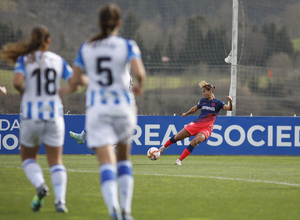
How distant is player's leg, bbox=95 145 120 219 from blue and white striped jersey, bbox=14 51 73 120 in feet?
3.78

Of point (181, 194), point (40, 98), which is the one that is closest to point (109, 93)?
point (40, 98)

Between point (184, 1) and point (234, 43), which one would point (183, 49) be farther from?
point (234, 43)

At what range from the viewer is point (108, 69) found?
20.0 feet

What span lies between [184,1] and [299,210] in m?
18.8

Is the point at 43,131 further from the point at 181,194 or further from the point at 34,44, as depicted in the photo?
the point at 181,194

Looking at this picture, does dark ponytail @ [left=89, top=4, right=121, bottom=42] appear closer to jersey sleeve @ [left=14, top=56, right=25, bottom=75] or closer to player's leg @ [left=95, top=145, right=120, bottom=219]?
player's leg @ [left=95, top=145, right=120, bottom=219]

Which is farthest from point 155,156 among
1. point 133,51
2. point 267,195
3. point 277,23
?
point 277,23

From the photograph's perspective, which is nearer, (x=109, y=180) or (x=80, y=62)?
(x=109, y=180)

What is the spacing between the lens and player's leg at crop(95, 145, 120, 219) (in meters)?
6.06

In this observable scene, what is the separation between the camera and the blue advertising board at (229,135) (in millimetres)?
19188

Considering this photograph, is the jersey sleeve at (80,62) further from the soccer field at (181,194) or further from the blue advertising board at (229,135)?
the blue advertising board at (229,135)

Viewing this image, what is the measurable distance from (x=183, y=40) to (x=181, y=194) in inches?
682

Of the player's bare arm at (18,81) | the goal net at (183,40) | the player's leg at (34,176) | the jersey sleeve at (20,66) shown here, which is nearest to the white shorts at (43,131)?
the player's leg at (34,176)

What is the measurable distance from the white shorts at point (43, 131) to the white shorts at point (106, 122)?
1048mm
